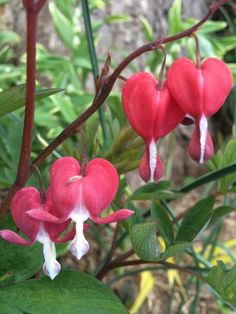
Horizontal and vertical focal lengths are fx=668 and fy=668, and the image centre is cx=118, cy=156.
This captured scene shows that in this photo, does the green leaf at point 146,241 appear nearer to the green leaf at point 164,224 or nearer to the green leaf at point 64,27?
the green leaf at point 164,224

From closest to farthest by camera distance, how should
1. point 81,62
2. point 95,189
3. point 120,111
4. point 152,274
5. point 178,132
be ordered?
point 95,189, point 120,111, point 81,62, point 152,274, point 178,132

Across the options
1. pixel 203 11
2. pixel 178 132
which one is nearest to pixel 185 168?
pixel 178 132

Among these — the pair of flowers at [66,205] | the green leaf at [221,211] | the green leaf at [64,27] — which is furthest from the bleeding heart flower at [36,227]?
the green leaf at [64,27]

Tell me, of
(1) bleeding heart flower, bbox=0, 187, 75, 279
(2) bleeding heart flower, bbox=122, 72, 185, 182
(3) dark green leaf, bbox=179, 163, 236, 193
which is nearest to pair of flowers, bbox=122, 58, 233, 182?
(2) bleeding heart flower, bbox=122, 72, 185, 182

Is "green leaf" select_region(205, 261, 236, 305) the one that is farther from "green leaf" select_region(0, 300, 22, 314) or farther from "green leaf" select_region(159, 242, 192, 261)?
"green leaf" select_region(0, 300, 22, 314)

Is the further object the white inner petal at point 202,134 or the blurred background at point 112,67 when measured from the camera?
the blurred background at point 112,67

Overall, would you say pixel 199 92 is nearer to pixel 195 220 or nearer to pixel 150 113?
pixel 150 113

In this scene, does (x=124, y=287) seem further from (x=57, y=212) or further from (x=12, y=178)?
(x=57, y=212)
